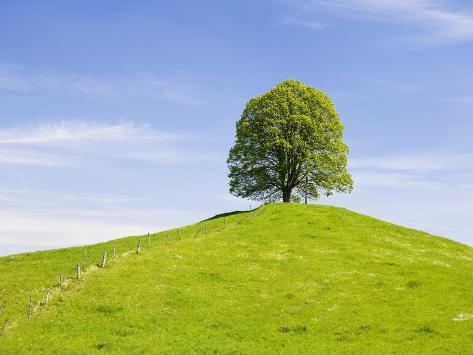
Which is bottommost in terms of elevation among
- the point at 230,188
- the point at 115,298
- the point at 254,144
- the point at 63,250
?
the point at 115,298

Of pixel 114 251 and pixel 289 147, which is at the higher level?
pixel 289 147

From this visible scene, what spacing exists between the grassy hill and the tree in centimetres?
1671

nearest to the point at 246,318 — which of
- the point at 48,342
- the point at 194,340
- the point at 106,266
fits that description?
the point at 194,340

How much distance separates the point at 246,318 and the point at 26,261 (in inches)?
1566

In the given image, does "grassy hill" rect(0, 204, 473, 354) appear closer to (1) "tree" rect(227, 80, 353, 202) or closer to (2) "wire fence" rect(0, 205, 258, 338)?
(2) "wire fence" rect(0, 205, 258, 338)

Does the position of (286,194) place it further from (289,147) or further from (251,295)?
(251,295)

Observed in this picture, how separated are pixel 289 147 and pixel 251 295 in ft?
133

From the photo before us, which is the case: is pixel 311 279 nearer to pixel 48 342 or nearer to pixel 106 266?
pixel 106 266

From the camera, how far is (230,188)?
303 ft

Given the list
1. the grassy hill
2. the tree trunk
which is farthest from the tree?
the grassy hill

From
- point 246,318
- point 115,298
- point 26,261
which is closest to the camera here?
point 246,318

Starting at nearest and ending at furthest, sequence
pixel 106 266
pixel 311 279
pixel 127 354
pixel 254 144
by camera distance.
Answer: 1. pixel 127 354
2. pixel 311 279
3. pixel 106 266
4. pixel 254 144

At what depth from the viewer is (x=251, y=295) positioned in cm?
4934

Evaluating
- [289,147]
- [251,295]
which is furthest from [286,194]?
[251,295]
